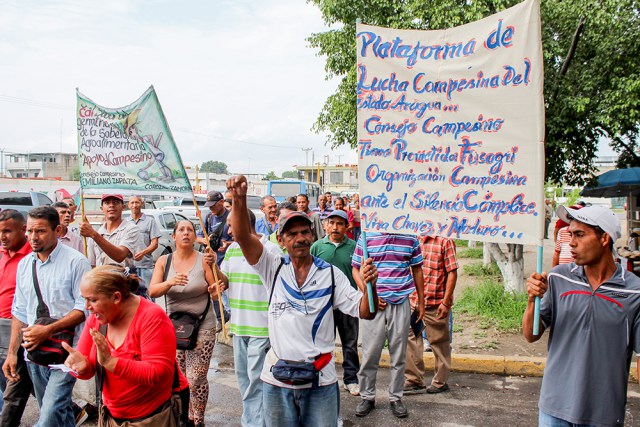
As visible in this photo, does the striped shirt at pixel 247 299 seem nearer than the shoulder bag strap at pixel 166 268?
Yes

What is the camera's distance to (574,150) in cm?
949

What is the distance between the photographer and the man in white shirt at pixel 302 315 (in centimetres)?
331

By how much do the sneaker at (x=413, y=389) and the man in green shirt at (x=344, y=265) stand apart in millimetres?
509

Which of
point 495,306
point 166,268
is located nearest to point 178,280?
point 166,268

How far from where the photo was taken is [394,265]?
17.5 feet

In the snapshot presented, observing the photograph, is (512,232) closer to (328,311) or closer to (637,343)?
(637,343)

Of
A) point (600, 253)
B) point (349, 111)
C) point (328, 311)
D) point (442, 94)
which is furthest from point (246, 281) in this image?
point (349, 111)

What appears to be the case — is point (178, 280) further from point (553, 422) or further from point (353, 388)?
point (553, 422)

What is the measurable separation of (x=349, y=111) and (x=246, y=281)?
6.84m

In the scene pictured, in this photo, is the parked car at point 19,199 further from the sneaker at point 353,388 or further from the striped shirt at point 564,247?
the striped shirt at point 564,247

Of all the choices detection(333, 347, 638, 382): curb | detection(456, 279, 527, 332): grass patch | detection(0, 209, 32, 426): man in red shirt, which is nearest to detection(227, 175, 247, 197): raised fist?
detection(0, 209, 32, 426): man in red shirt

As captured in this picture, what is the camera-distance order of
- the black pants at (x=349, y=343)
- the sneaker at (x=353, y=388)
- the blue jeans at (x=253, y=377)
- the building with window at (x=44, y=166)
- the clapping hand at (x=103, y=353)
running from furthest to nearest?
the building with window at (x=44, y=166), the black pants at (x=349, y=343), the sneaker at (x=353, y=388), the blue jeans at (x=253, y=377), the clapping hand at (x=103, y=353)

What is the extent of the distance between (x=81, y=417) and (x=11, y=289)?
1.50 m

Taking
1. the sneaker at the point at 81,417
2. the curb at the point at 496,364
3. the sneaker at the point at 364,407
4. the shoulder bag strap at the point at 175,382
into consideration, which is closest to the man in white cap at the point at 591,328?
the shoulder bag strap at the point at 175,382
